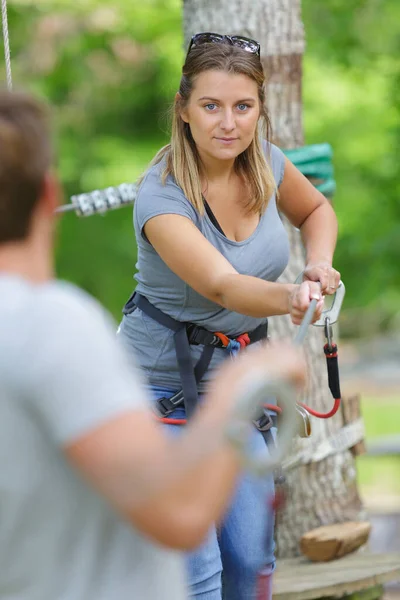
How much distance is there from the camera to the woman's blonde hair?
10.2 feet

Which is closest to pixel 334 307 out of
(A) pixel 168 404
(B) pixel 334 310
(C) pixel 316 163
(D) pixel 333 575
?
(B) pixel 334 310

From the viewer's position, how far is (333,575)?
172 inches

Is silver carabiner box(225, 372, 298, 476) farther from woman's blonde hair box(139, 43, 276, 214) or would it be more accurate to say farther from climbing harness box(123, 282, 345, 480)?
woman's blonde hair box(139, 43, 276, 214)

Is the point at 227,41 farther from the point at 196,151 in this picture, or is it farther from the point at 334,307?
the point at 334,307

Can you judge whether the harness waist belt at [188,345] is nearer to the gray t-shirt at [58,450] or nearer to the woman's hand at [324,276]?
the woman's hand at [324,276]

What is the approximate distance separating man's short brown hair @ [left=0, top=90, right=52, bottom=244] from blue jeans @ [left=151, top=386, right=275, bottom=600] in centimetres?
164

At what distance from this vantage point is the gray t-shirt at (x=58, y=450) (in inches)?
54.9

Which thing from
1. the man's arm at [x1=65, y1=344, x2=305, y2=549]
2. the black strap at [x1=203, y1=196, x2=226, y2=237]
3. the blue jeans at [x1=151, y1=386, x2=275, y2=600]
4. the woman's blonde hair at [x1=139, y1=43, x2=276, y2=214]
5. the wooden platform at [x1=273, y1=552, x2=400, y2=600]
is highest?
the woman's blonde hair at [x1=139, y1=43, x2=276, y2=214]

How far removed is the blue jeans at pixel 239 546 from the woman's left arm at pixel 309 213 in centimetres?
62

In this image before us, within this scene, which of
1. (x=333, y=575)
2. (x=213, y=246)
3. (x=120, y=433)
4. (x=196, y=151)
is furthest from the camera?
(x=333, y=575)

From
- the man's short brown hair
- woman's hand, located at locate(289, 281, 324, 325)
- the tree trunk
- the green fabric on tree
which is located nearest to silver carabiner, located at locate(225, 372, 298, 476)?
the man's short brown hair

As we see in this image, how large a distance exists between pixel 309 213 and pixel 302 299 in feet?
2.74

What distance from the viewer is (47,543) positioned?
1486 millimetres

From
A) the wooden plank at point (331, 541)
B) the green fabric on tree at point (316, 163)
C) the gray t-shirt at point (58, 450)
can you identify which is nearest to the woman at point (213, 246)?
the green fabric on tree at point (316, 163)
